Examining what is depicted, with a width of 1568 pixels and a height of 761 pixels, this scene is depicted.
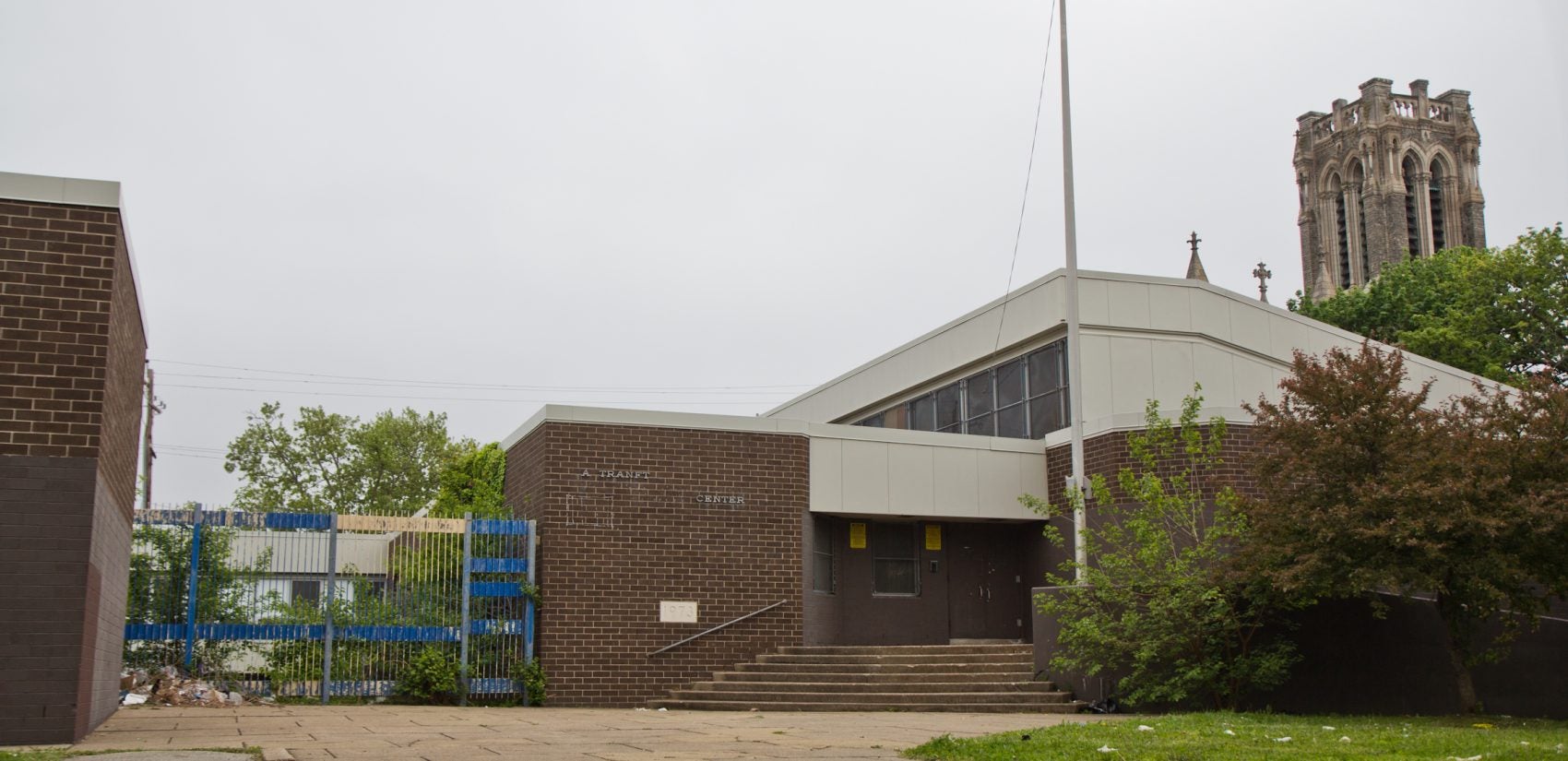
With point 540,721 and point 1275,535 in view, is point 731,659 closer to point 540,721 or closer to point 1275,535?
point 540,721

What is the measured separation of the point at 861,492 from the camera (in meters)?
21.9

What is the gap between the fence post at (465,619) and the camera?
18.9m

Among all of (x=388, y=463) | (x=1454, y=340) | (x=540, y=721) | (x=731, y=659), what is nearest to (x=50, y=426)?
(x=540, y=721)

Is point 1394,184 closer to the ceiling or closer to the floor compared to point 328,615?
closer to the ceiling

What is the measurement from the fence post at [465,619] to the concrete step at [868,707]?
9.36ft

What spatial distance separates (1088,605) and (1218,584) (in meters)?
1.69

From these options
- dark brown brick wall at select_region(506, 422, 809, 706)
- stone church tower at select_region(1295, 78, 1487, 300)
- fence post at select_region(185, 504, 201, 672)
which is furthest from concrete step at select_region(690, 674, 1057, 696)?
stone church tower at select_region(1295, 78, 1487, 300)

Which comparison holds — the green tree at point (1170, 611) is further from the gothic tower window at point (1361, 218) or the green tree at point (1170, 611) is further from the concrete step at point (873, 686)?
the gothic tower window at point (1361, 218)

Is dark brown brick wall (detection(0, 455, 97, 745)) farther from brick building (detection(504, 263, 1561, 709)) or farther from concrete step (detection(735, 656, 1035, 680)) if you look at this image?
concrete step (detection(735, 656, 1035, 680))

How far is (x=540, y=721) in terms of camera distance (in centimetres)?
1486

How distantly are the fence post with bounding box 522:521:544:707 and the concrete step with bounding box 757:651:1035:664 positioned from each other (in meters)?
3.40

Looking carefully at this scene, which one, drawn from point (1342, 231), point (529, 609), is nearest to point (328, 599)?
point (529, 609)

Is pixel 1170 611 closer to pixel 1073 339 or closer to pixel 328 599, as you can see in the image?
pixel 1073 339

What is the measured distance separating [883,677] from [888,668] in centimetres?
38
